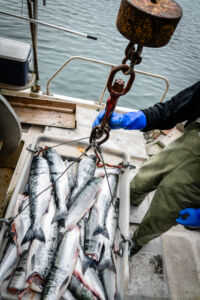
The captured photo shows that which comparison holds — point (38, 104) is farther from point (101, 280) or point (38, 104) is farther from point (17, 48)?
point (101, 280)

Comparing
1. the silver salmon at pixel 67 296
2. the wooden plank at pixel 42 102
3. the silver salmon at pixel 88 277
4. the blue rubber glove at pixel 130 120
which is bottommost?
the silver salmon at pixel 67 296

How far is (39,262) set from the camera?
168 centimetres

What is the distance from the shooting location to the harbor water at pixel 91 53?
8172 mm

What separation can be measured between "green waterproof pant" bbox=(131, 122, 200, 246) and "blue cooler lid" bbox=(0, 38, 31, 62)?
2.59 metres

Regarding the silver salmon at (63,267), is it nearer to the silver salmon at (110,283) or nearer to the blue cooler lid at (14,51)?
the silver salmon at (110,283)

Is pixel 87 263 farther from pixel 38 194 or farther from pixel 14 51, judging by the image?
pixel 14 51

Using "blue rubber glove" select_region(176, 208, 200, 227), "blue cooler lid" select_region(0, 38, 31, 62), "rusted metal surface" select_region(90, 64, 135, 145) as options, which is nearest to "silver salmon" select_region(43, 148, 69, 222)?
"rusted metal surface" select_region(90, 64, 135, 145)

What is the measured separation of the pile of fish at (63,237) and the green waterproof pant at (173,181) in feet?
1.43

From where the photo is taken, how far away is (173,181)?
6.52 feet

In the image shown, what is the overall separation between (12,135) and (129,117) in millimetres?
1487

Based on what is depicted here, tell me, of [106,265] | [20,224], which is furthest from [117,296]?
[20,224]

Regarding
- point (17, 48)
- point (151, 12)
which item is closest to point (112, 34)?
point (17, 48)

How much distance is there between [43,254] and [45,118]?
2.38 meters

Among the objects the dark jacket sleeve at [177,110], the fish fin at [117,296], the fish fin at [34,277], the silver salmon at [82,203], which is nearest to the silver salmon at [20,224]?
the fish fin at [34,277]
